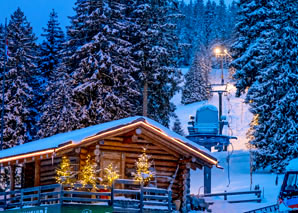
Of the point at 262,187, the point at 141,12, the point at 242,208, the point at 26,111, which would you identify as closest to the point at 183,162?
the point at 242,208

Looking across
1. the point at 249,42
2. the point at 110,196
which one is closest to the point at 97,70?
the point at 249,42

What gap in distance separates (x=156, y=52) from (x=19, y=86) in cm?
1206

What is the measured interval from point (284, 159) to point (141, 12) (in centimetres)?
1416

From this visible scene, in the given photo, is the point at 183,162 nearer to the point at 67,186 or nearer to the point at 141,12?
the point at 67,186

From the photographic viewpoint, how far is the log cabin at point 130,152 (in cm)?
2333

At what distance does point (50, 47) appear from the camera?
Answer: 50.3 m

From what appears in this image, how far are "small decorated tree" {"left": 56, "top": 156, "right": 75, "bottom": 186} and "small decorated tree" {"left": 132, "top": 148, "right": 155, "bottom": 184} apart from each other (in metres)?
2.72

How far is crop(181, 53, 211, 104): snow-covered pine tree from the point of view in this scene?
9019 centimetres

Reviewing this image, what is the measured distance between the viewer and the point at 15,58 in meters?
44.2

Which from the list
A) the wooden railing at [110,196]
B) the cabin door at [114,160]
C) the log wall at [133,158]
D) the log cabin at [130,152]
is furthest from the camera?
the cabin door at [114,160]

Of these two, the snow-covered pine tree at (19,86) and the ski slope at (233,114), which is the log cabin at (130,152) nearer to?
the snow-covered pine tree at (19,86)

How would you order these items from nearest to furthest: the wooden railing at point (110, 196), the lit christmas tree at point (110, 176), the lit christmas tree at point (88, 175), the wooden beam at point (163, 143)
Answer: the wooden railing at point (110, 196) → the lit christmas tree at point (88, 175) → the lit christmas tree at point (110, 176) → the wooden beam at point (163, 143)

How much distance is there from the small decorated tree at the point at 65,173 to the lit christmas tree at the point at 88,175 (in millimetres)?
419

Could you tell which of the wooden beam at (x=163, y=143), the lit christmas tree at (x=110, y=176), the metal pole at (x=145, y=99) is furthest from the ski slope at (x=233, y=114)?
the lit christmas tree at (x=110, y=176)
